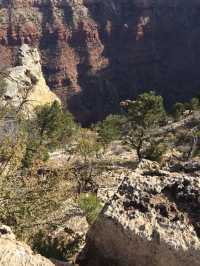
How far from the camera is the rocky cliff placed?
129 m

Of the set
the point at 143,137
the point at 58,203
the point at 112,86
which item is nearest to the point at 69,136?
the point at 143,137

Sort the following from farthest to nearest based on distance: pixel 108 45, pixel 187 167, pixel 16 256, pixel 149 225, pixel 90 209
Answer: pixel 108 45
pixel 90 209
pixel 187 167
pixel 149 225
pixel 16 256

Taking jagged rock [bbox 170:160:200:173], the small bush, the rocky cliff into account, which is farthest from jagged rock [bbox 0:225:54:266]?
the rocky cliff

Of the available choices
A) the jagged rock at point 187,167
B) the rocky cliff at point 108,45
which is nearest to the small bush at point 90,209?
the jagged rock at point 187,167

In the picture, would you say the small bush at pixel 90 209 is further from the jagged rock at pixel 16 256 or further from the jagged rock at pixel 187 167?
the jagged rock at pixel 16 256

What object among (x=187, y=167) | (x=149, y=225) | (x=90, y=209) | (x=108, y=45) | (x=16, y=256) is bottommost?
(x=16, y=256)

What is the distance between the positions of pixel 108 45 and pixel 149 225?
5259 inches

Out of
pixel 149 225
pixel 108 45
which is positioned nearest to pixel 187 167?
pixel 149 225

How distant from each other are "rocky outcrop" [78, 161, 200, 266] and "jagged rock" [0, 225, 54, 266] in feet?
3.56

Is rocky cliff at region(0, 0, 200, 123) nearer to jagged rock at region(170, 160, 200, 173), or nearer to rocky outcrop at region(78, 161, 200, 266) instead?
jagged rock at region(170, 160, 200, 173)

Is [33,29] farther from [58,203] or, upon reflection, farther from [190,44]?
[58,203]

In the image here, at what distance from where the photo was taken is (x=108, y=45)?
459ft

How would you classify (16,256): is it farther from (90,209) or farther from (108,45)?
(108,45)

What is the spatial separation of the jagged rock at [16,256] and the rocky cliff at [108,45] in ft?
375
